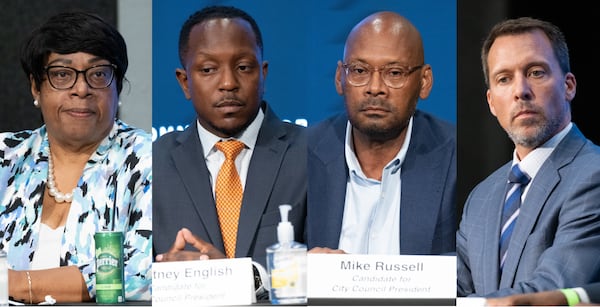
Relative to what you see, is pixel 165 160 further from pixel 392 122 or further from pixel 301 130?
pixel 392 122

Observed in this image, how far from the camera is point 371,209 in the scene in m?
3.38

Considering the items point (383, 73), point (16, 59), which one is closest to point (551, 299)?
point (383, 73)

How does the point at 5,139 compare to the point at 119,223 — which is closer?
the point at 119,223

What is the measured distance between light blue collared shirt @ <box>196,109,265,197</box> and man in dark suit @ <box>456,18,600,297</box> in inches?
37.0

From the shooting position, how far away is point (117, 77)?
12.9ft

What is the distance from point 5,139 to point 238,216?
1.19m

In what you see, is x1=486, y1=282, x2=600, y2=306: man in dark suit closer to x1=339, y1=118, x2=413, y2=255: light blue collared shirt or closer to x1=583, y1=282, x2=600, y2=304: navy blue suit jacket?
x1=583, y1=282, x2=600, y2=304: navy blue suit jacket

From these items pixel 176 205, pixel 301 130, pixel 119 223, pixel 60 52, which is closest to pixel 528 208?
pixel 301 130

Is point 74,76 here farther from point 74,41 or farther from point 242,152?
point 242,152

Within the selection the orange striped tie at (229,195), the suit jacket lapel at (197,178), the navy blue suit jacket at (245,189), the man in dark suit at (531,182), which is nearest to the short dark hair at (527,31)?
the man in dark suit at (531,182)

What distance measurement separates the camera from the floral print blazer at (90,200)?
373 cm

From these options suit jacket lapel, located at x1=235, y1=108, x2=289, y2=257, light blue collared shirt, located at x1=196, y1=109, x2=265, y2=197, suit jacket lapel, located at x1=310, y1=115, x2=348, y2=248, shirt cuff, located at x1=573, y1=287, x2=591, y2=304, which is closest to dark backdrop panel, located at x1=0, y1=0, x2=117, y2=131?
light blue collared shirt, located at x1=196, y1=109, x2=265, y2=197

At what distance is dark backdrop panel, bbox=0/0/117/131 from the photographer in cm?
407

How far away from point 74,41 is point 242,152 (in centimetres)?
91
